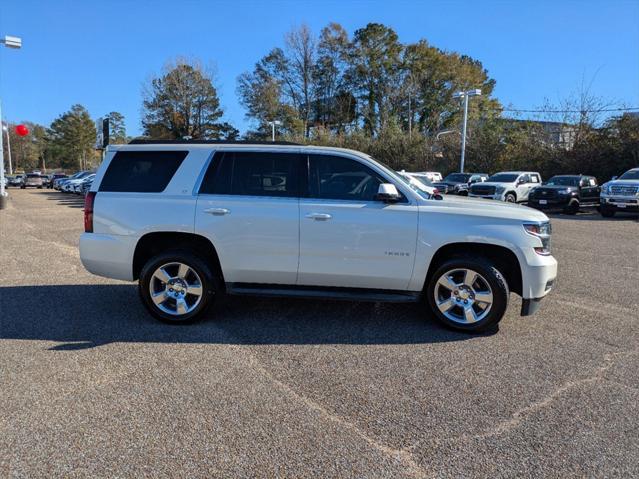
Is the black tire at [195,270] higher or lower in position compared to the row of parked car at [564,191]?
lower

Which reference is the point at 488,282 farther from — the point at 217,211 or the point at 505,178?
the point at 505,178

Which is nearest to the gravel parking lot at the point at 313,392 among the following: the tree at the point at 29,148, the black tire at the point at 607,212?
the black tire at the point at 607,212

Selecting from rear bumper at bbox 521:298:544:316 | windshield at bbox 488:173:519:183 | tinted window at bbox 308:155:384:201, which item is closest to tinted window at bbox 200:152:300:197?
tinted window at bbox 308:155:384:201

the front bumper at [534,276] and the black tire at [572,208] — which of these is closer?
the front bumper at [534,276]

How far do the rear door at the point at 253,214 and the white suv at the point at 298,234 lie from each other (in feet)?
0.04

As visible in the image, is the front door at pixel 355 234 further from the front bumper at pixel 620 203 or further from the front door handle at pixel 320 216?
the front bumper at pixel 620 203

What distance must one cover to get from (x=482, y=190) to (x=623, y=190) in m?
5.76

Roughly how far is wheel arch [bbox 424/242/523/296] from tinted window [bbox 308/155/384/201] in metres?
0.95

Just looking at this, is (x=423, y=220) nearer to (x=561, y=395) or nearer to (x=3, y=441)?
(x=561, y=395)

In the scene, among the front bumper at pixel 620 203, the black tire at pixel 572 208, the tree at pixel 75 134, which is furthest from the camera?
the tree at pixel 75 134

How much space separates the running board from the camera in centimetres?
475

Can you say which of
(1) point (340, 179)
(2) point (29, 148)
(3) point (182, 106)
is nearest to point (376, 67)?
(3) point (182, 106)

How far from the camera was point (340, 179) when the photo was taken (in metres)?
4.86

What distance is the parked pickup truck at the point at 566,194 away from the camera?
65.4ft
